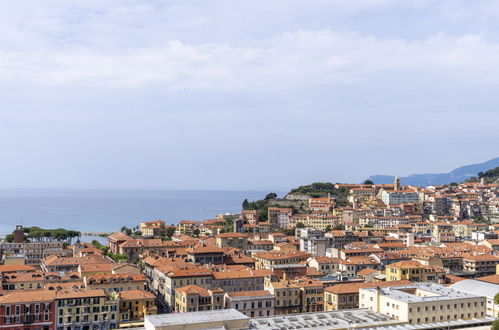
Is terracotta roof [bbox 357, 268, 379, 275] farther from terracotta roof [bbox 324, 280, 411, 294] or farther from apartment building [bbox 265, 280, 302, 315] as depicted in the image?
apartment building [bbox 265, 280, 302, 315]

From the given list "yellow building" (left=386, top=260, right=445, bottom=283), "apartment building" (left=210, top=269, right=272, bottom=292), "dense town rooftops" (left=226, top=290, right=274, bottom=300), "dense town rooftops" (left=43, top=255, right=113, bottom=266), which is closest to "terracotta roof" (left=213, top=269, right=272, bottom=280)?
"apartment building" (left=210, top=269, right=272, bottom=292)

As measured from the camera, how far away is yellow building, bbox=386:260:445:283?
51188mm

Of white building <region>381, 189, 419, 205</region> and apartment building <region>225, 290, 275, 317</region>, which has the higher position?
white building <region>381, 189, 419, 205</region>

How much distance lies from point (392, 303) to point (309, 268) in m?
20.1

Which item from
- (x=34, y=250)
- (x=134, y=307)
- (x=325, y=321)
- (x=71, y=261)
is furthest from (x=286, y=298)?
(x=34, y=250)

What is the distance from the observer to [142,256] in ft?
208

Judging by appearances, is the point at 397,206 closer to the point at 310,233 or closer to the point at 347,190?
the point at 347,190

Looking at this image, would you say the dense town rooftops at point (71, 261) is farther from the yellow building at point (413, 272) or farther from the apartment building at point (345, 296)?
the yellow building at point (413, 272)

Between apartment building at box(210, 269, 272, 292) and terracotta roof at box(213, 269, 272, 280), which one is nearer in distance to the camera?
apartment building at box(210, 269, 272, 292)

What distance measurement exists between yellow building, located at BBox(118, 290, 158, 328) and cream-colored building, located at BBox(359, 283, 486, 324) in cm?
1663

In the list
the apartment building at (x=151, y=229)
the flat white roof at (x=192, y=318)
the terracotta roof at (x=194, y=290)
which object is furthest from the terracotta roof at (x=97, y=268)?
the apartment building at (x=151, y=229)

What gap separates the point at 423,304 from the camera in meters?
34.5

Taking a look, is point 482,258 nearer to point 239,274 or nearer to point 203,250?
point 239,274

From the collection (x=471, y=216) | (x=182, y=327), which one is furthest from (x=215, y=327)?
(x=471, y=216)
